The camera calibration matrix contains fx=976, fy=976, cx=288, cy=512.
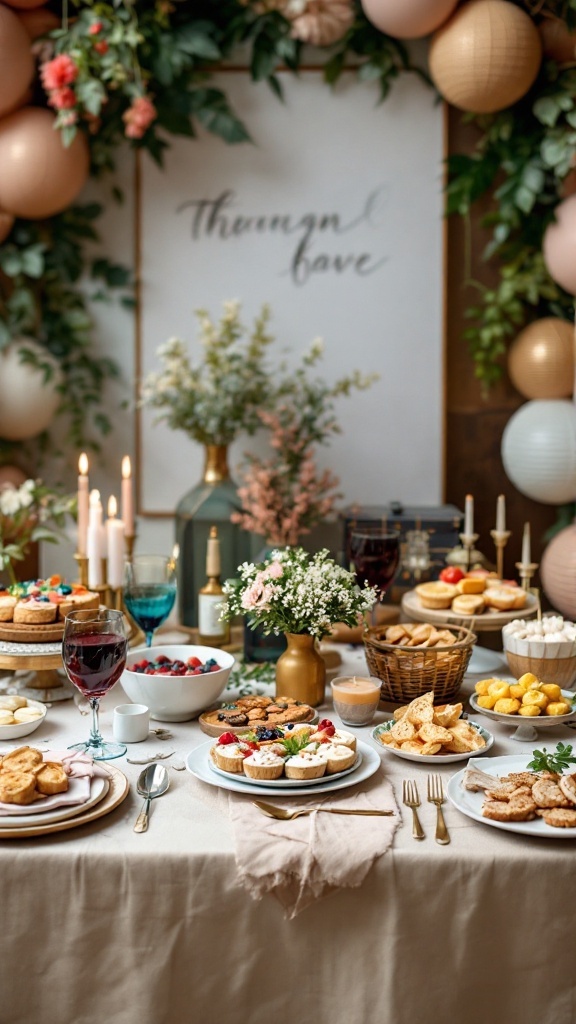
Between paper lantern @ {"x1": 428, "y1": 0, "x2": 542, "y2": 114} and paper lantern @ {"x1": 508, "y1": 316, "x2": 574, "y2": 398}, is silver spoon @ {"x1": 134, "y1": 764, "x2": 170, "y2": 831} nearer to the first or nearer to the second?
paper lantern @ {"x1": 508, "y1": 316, "x2": 574, "y2": 398}

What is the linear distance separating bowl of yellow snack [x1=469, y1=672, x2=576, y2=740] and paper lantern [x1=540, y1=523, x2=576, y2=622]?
109cm

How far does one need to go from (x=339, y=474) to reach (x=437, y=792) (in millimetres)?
1882

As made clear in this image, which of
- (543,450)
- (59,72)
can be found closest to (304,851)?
(543,450)

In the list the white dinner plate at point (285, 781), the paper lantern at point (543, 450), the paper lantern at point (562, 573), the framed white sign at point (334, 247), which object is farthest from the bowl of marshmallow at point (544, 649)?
the framed white sign at point (334, 247)

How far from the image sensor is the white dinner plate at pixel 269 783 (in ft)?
4.43

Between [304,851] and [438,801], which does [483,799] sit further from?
[304,851]

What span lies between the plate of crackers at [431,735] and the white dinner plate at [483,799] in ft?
0.15

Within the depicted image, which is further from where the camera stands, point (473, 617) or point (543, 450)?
point (543, 450)

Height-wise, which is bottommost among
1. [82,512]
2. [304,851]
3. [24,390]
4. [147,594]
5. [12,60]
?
[304,851]

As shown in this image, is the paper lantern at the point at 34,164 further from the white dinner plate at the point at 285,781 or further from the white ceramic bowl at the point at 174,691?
the white dinner plate at the point at 285,781

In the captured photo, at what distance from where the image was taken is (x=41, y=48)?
2818 mm

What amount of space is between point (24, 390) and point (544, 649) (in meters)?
1.81

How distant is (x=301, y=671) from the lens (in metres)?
1.75

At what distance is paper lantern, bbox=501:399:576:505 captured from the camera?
2787 millimetres
